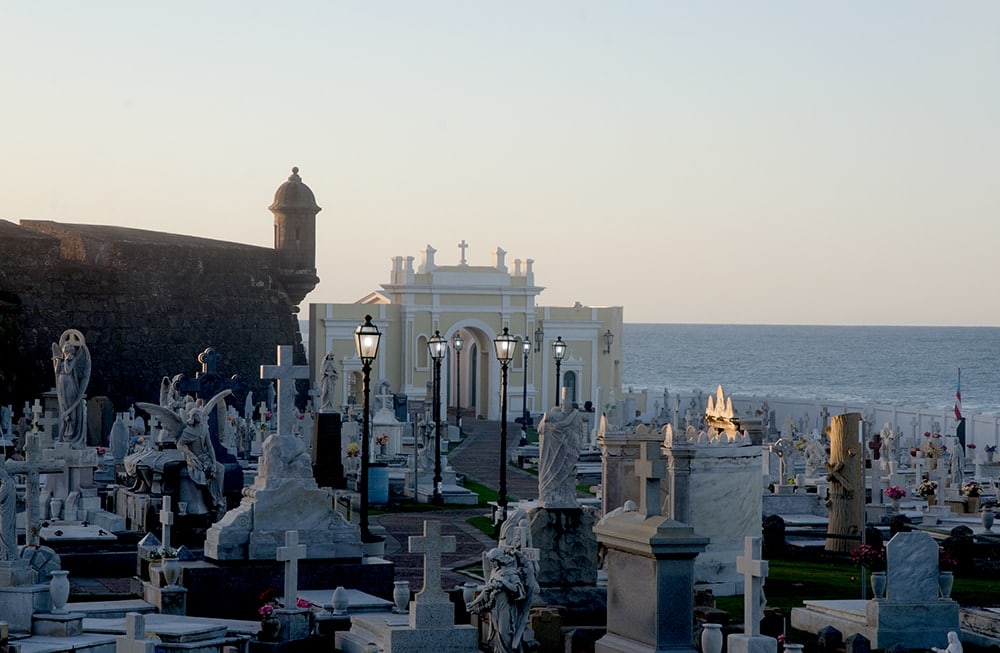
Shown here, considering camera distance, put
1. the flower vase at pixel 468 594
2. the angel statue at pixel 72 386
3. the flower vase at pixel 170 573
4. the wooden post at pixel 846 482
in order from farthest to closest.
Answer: the angel statue at pixel 72 386
the wooden post at pixel 846 482
the flower vase at pixel 170 573
the flower vase at pixel 468 594

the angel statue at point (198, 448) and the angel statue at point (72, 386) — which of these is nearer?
the angel statue at point (198, 448)

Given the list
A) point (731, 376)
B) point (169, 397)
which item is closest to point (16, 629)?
point (169, 397)

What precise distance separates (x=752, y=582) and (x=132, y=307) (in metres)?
38.0

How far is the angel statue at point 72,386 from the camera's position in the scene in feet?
84.4

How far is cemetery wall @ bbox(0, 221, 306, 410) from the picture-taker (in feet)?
147

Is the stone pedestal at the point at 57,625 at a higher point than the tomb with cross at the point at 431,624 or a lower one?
lower

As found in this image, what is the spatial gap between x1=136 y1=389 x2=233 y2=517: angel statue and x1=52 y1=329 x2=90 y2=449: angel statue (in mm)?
6183

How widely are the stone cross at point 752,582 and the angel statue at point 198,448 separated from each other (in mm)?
9213

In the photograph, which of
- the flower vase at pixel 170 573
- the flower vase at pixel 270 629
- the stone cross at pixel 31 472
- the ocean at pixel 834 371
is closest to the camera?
the flower vase at pixel 270 629

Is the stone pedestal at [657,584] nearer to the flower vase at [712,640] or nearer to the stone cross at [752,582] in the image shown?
the flower vase at [712,640]

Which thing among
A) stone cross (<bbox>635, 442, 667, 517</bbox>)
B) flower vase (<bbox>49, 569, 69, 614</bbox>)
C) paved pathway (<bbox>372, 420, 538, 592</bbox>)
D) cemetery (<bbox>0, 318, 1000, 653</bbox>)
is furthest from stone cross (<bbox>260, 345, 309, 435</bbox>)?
stone cross (<bbox>635, 442, 667, 517</bbox>)

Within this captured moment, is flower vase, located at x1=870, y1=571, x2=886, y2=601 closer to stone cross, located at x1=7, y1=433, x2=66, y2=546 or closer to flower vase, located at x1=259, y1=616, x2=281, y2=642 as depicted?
flower vase, located at x1=259, y1=616, x2=281, y2=642

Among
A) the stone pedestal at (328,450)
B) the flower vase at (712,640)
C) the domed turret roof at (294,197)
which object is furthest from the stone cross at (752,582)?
the domed turret roof at (294,197)

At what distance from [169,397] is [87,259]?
76.3 feet
